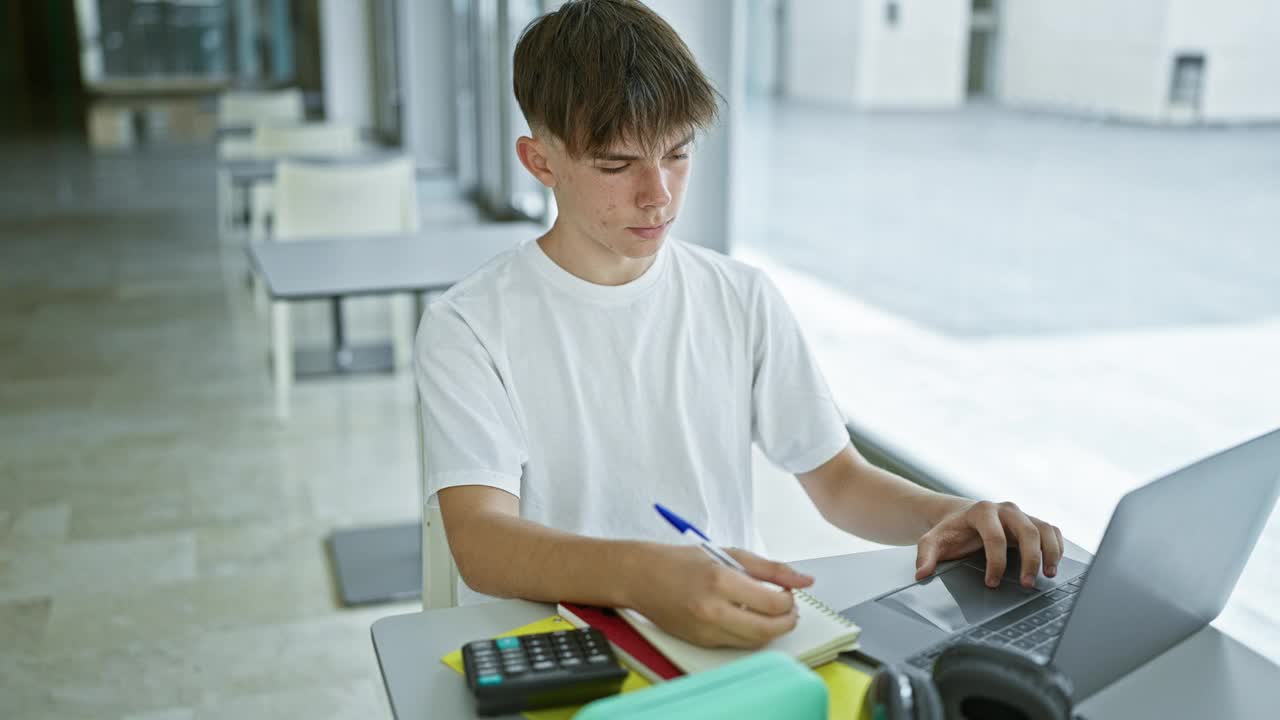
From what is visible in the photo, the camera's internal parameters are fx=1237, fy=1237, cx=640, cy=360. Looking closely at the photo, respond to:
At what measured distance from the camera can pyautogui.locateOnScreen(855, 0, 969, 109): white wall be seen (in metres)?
2.56

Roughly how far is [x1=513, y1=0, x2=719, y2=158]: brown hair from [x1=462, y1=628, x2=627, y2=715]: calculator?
0.53 metres

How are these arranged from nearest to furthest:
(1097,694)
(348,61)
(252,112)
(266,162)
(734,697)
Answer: (734,697), (1097,694), (266,162), (252,112), (348,61)

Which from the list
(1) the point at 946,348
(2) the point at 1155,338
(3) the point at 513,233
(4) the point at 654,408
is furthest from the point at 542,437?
(3) the point at 513,233

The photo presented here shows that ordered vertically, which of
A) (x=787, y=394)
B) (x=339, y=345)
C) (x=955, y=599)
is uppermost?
(x=787, y=394)

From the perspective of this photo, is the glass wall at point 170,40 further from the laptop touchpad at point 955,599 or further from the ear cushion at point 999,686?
the ear cushion at point 999,686

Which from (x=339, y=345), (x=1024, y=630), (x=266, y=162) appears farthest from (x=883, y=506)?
(x=266, y=162)

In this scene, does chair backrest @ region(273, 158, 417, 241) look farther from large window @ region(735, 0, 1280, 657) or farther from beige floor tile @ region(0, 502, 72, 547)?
large window @ region(735, 0, 1280, 657)

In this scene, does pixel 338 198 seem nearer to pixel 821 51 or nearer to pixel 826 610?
pixel 821 51

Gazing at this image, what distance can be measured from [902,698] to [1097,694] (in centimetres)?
34

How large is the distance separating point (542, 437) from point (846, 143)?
1781 millimetres

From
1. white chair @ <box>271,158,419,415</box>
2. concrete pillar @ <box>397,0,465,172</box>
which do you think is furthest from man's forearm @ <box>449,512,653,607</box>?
concrete pillar @ <box>397,0,465,172</box>

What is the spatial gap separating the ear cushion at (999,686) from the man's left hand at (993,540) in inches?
16.5

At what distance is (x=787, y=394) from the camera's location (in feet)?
5.03

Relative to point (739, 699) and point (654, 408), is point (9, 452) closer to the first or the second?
point (654, 408)
